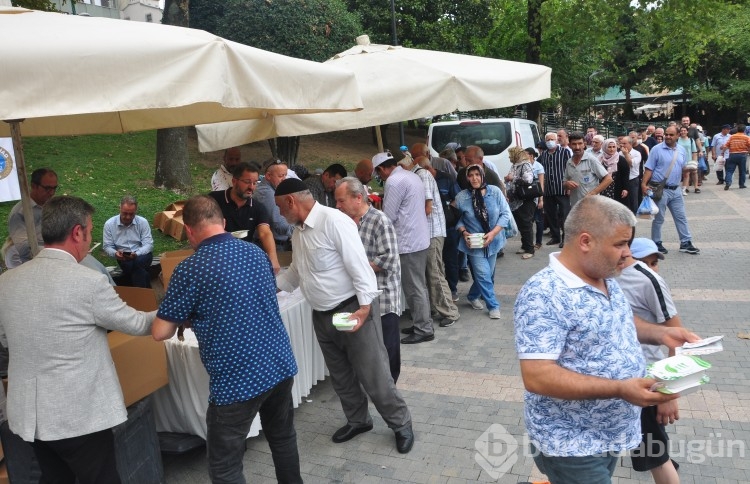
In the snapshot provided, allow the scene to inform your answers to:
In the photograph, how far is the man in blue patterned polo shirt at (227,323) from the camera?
2.60 metres

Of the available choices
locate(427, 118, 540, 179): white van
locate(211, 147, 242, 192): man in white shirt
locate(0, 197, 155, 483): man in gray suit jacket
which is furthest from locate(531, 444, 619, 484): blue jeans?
locate(427, 118, 540, 179): white van

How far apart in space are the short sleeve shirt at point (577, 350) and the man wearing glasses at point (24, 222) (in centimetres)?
403

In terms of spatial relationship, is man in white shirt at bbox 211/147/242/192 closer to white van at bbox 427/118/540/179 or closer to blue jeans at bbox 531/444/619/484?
blue jeans at bbox 531/444/619/484

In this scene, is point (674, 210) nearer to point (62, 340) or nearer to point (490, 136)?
point (490, 136)

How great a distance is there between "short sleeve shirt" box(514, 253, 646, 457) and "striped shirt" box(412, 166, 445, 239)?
4020 mm

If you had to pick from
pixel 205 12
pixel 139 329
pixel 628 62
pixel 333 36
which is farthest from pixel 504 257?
pixel 628 62

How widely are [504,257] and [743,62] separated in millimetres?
29085

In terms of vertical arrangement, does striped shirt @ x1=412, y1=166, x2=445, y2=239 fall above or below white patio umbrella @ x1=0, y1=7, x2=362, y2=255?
below

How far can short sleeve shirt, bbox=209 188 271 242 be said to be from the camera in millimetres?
4645

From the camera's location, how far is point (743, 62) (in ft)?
97.5

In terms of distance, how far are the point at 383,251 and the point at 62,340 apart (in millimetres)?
2349

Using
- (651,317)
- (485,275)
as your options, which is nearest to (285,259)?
(485,275)

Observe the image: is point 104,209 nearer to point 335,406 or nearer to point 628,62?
point 335,406

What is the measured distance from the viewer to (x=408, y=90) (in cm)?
500
